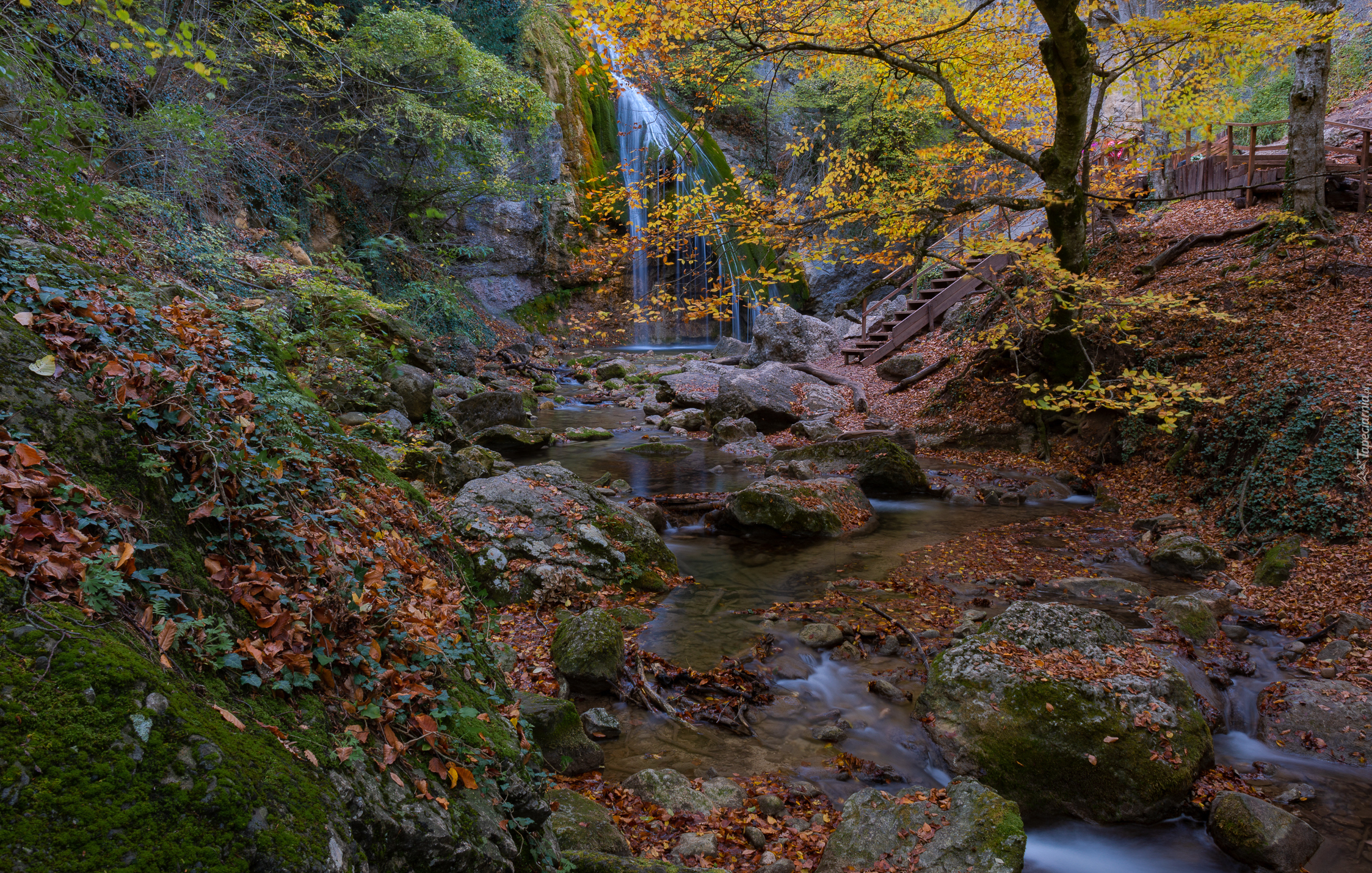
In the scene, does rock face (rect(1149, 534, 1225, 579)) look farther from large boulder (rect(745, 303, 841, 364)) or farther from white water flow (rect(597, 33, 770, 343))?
white water flow (rect(597, 33, 770, 343))

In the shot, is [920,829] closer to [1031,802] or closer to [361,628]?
[1031,802]

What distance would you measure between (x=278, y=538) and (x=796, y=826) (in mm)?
3066

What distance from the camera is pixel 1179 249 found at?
12523 millimetres

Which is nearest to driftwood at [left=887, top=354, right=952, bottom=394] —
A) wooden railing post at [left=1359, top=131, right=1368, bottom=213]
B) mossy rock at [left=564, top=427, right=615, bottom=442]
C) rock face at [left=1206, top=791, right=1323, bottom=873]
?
mossy rock at [left=564, top=427, right=615, bottom=442]

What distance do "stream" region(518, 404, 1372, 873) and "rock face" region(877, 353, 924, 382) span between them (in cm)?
847

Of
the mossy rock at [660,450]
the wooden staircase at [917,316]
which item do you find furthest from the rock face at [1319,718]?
the wooden staircase at [917,316]

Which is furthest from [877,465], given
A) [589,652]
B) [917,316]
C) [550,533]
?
[917,316]

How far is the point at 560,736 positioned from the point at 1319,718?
512cm

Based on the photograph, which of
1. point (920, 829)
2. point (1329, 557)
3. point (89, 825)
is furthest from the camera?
point (1329, 557)

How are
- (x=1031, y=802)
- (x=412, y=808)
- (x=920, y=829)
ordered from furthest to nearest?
(x=1031, y=802)
(x=920, y=829)
(x=412, y=808)

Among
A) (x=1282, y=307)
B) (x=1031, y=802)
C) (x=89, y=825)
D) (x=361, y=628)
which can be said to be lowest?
(x=1031, y=802)

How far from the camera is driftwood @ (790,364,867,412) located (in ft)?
51.8

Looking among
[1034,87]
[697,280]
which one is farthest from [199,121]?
[697,280]

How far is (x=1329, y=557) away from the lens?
6527mm
